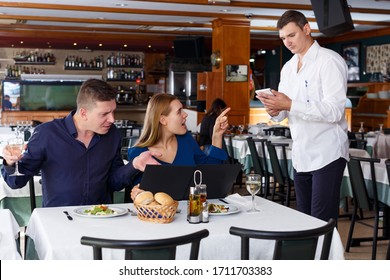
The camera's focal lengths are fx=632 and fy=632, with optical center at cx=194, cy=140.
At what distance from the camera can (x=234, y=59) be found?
13.4 metres

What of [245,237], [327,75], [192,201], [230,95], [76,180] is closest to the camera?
[245,237]

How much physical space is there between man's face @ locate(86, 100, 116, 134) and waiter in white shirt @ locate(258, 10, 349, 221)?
0.86 metres

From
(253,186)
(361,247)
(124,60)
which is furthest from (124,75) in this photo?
(253,186)

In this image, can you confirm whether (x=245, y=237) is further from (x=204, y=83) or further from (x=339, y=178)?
(x=204, y=83)

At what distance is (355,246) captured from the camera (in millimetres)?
5621

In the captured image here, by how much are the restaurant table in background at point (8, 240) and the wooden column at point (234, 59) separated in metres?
10.7

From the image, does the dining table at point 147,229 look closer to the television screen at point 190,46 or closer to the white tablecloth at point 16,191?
the white tablecloth at point 16,191

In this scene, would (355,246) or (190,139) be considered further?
(355,246)

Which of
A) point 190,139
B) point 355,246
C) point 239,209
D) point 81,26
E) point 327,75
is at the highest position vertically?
point 81,26

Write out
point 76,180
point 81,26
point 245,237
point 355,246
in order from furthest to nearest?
point 81,26
point 355,246
point 76,180
point 245,237

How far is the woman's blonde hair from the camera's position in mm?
3600

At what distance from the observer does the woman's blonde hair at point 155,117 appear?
3.60 metres

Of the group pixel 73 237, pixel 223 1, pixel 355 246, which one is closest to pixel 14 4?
pixel 223 1

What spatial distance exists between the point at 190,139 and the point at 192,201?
3.26ft
